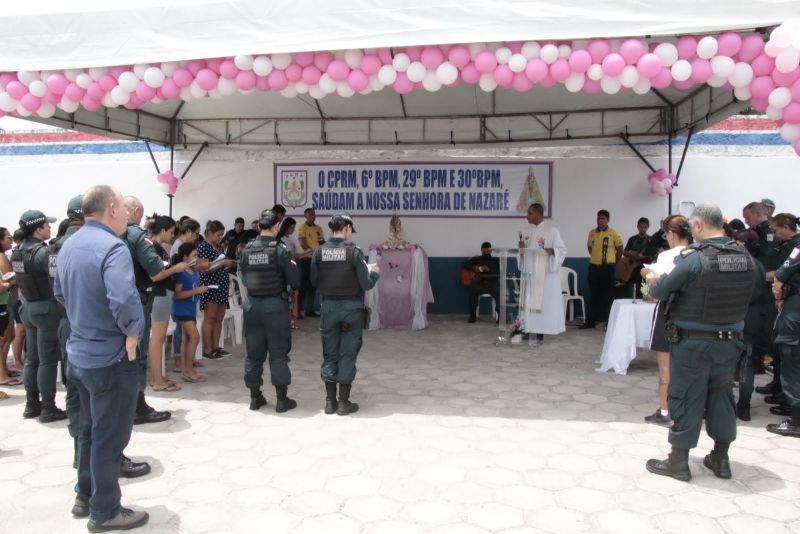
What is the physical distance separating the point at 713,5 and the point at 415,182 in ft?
20.1

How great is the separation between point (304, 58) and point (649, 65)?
2.82 metres

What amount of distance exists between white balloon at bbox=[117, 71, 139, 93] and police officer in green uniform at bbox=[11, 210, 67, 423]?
142 cm

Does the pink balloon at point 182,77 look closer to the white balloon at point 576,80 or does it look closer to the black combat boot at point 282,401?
the black combat boot at point 282,401

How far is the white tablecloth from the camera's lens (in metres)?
6.11

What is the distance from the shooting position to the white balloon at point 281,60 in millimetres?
5129

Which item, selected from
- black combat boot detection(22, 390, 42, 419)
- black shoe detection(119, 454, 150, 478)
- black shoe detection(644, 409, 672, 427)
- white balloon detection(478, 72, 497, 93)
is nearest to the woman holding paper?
black shoe detection(644, 409, 672, 427)

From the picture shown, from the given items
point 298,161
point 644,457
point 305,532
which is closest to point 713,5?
point 644,457

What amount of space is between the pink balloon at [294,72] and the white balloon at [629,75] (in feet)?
8.79

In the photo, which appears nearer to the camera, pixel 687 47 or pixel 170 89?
pixel 687 47

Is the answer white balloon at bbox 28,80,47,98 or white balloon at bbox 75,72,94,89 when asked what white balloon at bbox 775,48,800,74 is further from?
white balloon at bbox 28,80,47,98

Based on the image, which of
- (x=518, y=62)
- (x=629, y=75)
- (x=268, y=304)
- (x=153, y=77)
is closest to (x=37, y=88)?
(x=153, y=77)

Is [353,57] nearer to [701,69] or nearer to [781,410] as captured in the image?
[701,69]

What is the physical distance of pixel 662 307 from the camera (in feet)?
13.7

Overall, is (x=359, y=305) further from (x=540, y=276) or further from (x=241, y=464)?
(x=540, y=276)
